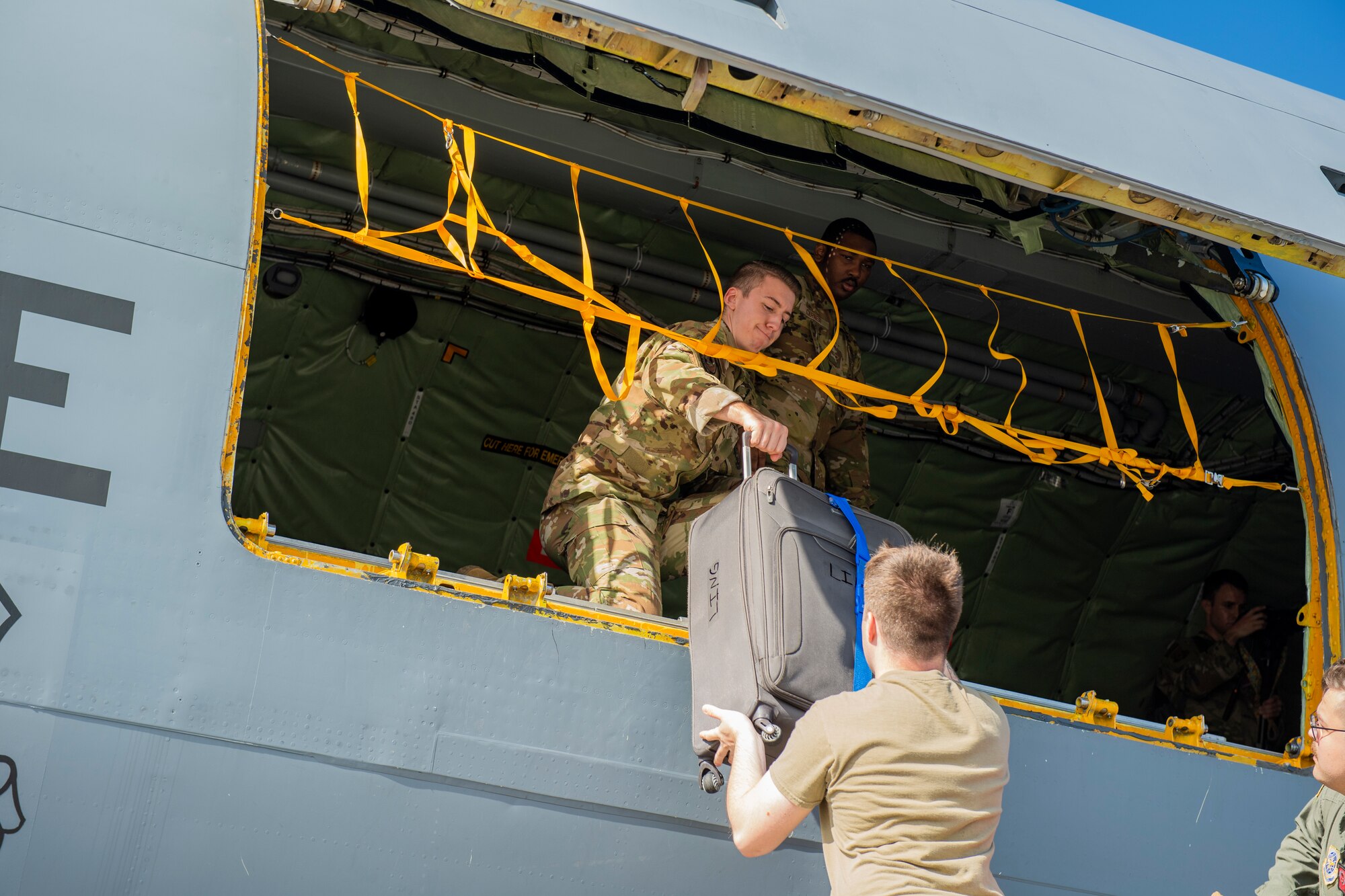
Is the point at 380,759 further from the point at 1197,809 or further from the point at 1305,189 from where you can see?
the point at 1305,189

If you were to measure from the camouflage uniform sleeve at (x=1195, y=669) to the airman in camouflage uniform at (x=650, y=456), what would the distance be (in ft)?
14.0

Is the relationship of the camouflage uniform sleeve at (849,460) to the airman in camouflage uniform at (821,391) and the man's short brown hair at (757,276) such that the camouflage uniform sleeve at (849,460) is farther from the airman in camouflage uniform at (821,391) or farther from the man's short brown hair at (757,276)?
the man's short brown hair at (757,276)

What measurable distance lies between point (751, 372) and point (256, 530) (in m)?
2.60

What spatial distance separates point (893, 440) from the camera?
300 inches

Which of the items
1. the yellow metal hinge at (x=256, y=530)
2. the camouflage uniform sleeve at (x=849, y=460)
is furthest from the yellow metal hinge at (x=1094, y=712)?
the yellow metal hinge at (x=256, y=530)

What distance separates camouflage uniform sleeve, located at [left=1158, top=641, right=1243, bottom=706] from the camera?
7457 millimetres

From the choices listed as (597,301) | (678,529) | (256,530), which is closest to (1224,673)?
(678,529)

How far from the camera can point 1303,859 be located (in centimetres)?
300

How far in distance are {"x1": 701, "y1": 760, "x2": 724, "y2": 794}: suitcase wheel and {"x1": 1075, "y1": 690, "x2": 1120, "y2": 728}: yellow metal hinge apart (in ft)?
4.78

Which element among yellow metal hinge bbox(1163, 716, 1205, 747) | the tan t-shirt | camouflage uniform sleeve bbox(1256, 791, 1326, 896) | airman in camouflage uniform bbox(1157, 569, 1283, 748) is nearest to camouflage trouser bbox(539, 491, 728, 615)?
the tan t-shirt

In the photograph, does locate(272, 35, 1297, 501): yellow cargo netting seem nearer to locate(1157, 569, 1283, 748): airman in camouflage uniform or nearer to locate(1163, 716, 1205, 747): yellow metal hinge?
locate(1163, 716, 1205, 747): yellow metal hinge

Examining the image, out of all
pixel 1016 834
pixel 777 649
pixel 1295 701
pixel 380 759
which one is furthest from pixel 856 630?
pixel 1295 701

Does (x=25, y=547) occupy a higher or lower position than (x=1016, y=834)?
higher

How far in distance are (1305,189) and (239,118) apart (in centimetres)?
346
